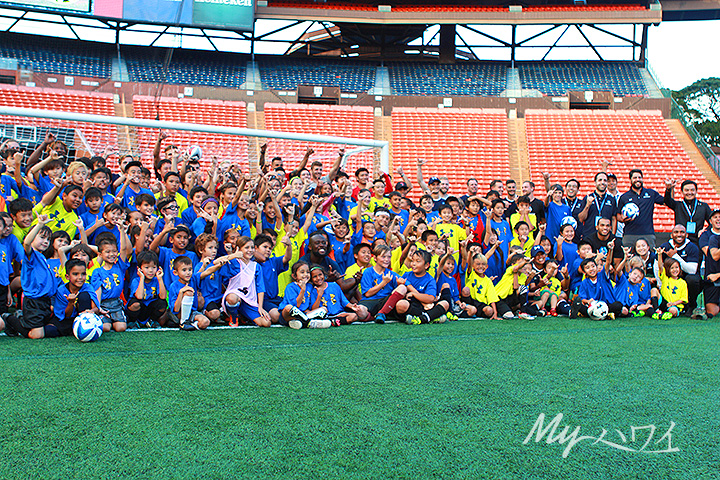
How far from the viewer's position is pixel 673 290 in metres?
7.20

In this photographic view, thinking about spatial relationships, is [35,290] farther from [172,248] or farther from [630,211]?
[630,211]

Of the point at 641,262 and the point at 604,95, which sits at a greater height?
the point at 604,95

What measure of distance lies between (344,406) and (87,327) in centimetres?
259

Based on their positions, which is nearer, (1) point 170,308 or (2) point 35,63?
(1) point 170,308

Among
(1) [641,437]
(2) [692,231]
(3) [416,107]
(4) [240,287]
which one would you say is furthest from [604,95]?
(1) [641,437]

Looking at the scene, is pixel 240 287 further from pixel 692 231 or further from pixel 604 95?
pixel 604 95

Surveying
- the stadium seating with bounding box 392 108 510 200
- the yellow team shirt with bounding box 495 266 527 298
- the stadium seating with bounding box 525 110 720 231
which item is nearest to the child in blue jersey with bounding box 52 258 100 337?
the yellow team shirt with bounding box 495 266 527 298

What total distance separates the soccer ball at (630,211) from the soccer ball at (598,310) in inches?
64.1

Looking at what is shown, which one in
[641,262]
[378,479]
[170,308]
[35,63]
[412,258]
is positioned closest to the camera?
[378,479]

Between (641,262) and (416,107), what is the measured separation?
16.7m

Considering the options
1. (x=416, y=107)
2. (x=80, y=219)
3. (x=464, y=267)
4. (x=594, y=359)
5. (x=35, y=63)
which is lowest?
(x=594, y=359)

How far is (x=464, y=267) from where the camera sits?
7.16 metres

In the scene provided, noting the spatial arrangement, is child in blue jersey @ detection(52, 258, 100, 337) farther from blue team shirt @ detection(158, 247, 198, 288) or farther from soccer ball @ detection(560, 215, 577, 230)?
soccer ball @ detection(560, 215, 577, 230)

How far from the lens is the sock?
6.21 meters
